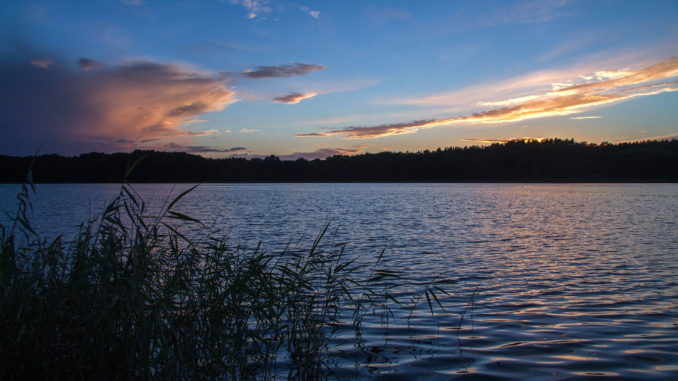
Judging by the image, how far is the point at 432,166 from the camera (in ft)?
597

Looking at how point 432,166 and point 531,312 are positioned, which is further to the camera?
point 432,166

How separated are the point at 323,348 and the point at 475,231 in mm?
19720

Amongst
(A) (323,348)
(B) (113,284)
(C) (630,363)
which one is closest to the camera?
(B) (113,284)

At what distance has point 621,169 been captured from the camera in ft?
468

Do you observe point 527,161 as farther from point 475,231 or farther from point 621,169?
point 475,231

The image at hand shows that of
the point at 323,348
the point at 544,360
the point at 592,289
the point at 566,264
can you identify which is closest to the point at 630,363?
the point at 544,360

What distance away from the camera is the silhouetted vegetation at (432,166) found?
13675 centimetres

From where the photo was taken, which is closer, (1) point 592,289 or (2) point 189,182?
(1) point 592,289

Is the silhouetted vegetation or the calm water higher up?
the silhouetted vegetation

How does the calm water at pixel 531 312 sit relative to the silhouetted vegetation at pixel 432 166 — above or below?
below

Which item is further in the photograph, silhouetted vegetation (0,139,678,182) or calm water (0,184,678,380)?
silhouetted vegetation (0,139,678,182)

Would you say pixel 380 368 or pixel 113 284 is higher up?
pixel 113 284

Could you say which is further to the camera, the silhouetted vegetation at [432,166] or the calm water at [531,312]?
the silhouetted vegetation at [432,166]

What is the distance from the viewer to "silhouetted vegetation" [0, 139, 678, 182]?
13675cm
